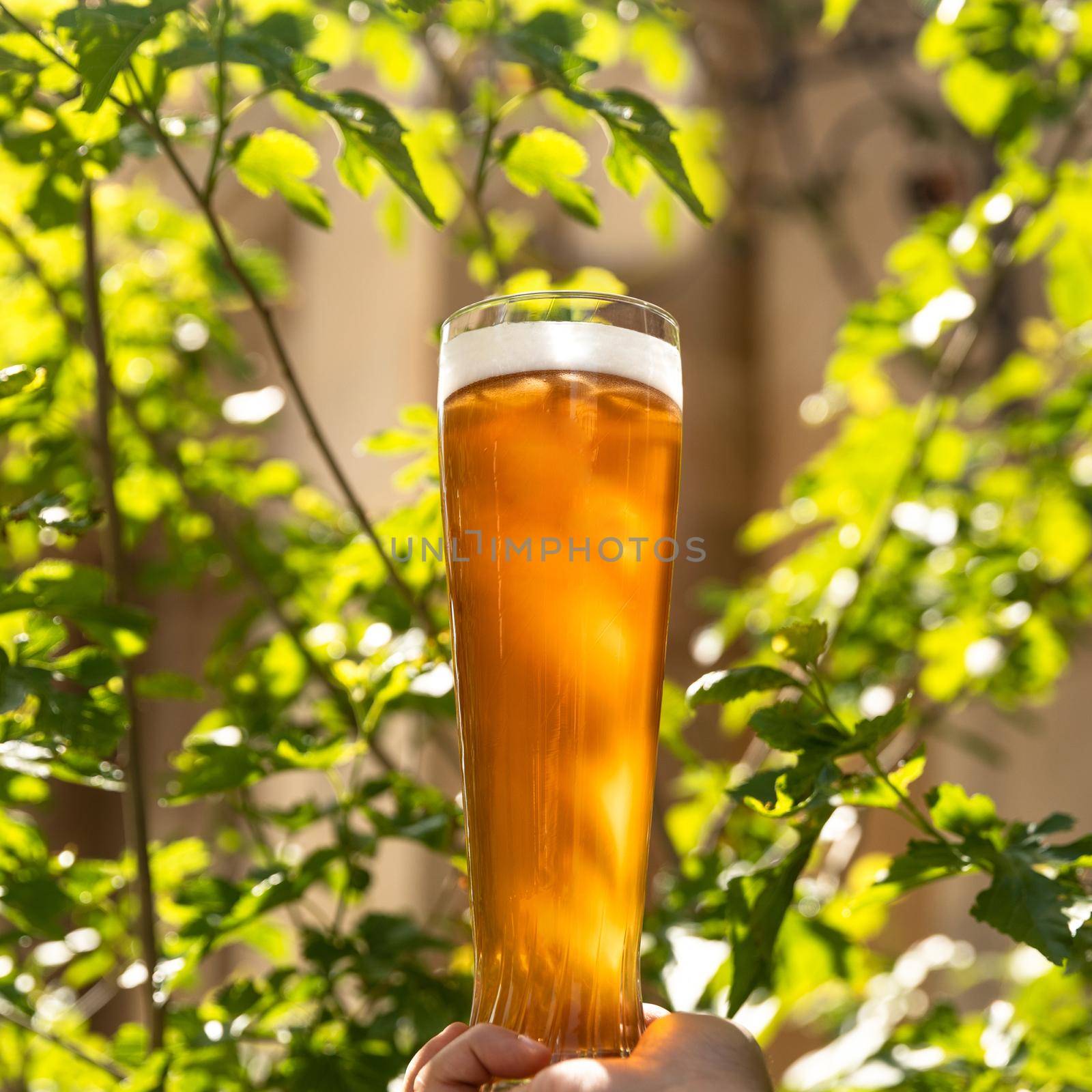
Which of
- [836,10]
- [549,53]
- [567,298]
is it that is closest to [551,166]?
[549,53]

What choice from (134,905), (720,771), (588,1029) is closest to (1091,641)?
(720,771)

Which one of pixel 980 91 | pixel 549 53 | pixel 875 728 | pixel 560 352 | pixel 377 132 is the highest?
pixel 980 91

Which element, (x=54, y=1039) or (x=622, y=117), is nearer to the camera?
(x=622, y=117)

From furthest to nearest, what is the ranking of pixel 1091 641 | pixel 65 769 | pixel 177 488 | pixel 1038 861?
1. pixel 1091 641
2. pixel 177 488
3. pixel 65 769
4. pixel 1038 861

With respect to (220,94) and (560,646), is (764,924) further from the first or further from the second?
(220,94)

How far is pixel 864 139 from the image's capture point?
3902 mm

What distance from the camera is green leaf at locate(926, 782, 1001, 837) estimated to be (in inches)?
33.8

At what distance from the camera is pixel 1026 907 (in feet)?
2.56

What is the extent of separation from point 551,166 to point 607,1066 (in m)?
0.75

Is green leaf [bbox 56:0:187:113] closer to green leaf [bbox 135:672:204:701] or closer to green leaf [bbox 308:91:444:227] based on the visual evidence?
green leaf [bbox 308:91:444:227]

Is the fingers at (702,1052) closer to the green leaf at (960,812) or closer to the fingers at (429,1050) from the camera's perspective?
the fingers at (429,1050)

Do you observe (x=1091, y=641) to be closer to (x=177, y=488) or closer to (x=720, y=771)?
(x=720, y=771)

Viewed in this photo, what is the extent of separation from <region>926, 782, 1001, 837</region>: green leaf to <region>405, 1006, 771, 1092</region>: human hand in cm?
25

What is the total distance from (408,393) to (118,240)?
1945mm
